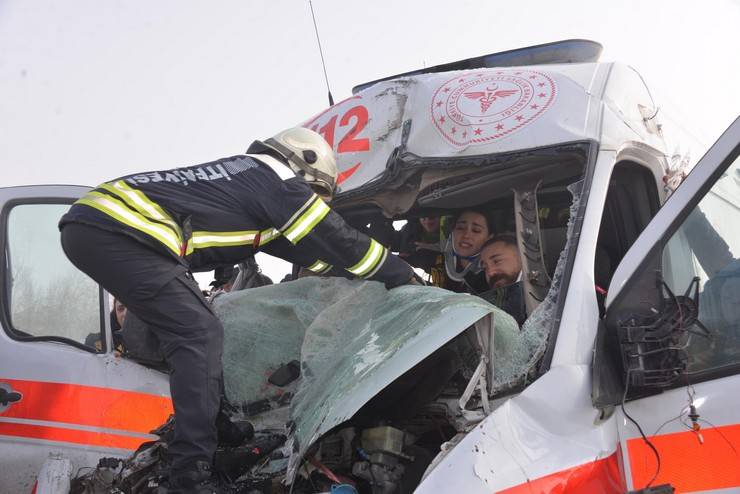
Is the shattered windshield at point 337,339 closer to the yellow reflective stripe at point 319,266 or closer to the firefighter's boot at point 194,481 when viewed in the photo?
the yellow reflective stripe at point 319,266

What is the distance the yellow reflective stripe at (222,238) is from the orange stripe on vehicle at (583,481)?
1.57 metres

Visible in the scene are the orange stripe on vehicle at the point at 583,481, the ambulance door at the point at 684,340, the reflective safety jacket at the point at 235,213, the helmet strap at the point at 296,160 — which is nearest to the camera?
the orange stripe on vehicle at the point at 583,481

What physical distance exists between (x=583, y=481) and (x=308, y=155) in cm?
184

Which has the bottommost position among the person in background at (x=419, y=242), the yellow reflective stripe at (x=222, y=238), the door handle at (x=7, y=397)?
the person in background at (x=419, y=242)

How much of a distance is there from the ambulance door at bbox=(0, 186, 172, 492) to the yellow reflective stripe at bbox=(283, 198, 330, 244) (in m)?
1.07

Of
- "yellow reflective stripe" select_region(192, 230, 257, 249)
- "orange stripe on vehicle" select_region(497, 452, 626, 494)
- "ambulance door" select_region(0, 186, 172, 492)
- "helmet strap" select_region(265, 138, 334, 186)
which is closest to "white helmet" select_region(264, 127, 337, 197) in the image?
"helmet strap" select_region(265, 138, 334, 186)

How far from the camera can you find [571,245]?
3.17m

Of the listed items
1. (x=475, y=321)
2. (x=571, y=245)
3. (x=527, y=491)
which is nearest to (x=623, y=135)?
(x=571, y=245)

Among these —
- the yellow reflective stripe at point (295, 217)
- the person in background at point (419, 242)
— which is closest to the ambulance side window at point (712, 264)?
the yellow reflective stripe at point (295, 217)

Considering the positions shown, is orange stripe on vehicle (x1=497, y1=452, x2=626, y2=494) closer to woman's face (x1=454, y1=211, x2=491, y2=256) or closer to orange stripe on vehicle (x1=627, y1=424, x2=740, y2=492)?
orange stripe on vehicle (x1=627, y1=424, x2=740, y2=492)

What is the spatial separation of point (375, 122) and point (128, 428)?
194 cm

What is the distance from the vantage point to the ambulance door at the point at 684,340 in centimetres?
269

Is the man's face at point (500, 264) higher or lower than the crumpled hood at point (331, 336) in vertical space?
lower

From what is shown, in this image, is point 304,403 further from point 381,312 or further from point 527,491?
point 527,491
